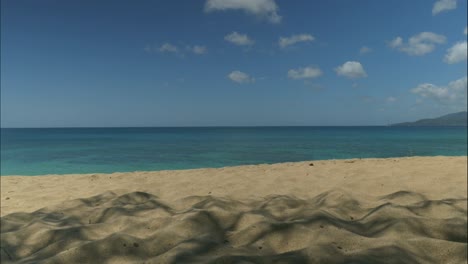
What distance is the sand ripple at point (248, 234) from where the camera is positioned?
2661 mm

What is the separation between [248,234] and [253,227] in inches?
5.1

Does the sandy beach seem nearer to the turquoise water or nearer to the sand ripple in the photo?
the sand ripple

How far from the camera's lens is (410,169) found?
7.98 m

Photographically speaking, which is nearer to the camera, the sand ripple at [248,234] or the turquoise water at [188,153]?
the sand ripple at [248,234]

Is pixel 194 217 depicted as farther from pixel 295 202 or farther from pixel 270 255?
pixel 295 202

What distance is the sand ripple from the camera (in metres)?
2.66

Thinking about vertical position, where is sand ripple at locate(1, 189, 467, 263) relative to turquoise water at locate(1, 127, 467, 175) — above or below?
above

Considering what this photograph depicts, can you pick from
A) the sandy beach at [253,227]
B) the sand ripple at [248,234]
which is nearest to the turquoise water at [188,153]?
the sandy beach at [253,227]

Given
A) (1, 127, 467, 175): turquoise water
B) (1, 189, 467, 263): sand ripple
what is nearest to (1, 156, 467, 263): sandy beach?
(1, 189, 467, 263): sand ripple

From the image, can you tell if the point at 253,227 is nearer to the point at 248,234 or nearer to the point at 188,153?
the point at 248,234

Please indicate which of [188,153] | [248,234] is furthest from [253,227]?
[188,153]

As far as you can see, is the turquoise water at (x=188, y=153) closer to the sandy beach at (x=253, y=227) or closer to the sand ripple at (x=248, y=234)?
the sandy beach at (x=253, y=227)

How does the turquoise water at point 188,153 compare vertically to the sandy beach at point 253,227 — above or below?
below

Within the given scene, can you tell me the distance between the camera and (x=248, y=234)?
330 cm
